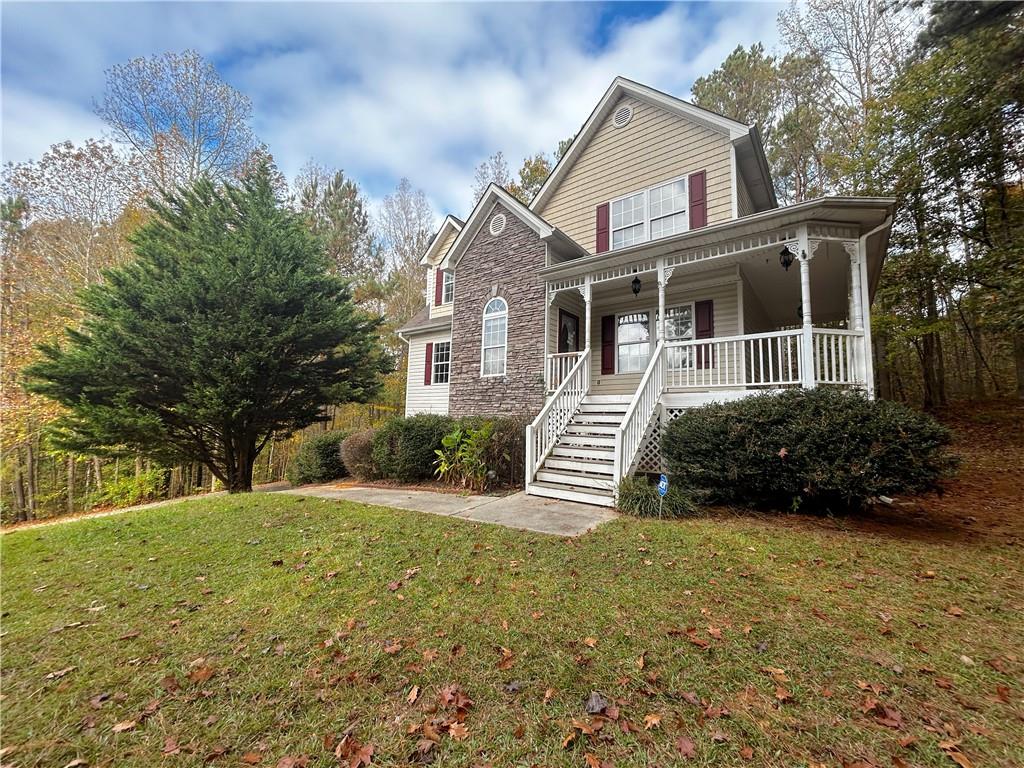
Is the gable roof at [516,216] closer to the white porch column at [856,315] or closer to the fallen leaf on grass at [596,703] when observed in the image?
the white porch column at [856,315]

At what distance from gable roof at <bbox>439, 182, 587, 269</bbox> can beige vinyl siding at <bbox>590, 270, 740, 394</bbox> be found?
159 cm

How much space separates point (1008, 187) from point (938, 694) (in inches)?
630

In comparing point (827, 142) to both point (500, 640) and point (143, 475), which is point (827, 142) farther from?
point (143, 475)

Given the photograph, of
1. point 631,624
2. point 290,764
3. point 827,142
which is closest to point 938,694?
point 631,624

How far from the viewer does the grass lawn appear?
1949mm

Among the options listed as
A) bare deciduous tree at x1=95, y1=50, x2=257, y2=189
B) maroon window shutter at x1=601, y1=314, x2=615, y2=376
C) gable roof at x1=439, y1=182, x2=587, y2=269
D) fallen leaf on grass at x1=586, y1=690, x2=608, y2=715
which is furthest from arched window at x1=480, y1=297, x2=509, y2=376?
bare deciduous tree at x1=95, y1=50, x2=257, y2=189

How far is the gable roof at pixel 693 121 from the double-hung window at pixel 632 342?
432 cm

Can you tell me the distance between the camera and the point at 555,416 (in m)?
8.48

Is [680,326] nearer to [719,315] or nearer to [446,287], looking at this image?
[719,315]

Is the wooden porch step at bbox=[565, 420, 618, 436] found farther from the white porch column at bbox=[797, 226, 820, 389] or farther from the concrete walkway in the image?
the white porch column at bbox=[797, 226, 820, 389]

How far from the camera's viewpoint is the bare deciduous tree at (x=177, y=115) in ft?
45.1

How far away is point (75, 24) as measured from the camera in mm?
6004

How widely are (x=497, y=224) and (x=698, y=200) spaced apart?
16.8ft

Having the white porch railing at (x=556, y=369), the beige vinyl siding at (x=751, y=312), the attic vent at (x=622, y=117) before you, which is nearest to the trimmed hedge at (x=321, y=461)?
the white porch railing at (x=556, y=369)
